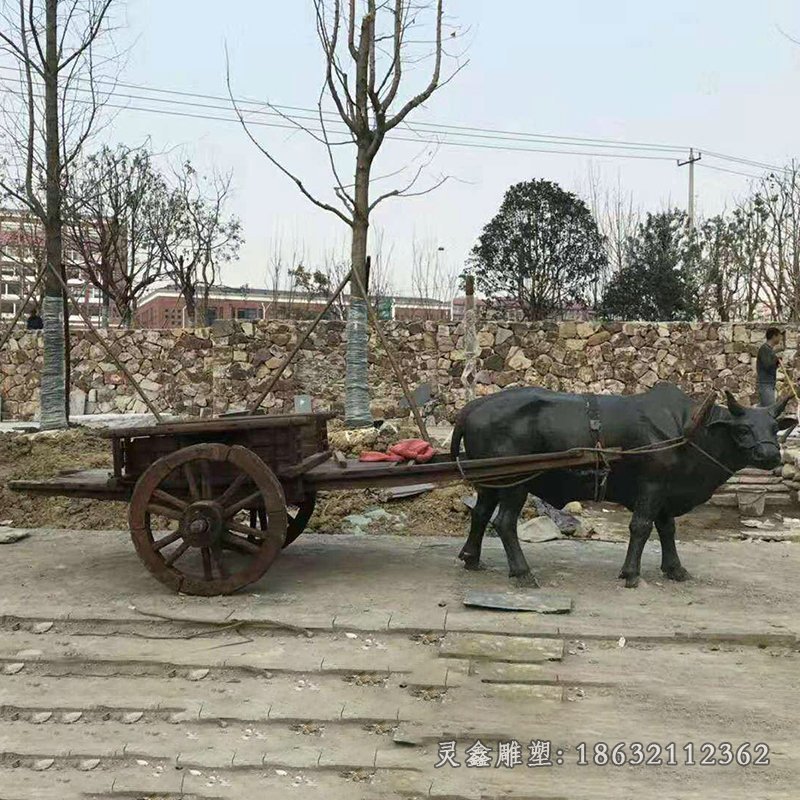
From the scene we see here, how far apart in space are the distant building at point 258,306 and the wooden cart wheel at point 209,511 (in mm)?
14750

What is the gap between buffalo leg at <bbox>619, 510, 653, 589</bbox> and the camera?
5.57m

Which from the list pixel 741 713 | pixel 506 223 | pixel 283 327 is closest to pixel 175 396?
pixel 283 327

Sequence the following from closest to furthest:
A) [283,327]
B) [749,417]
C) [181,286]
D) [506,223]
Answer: [749,417] → [283,327] → [506,223] → [181,286]

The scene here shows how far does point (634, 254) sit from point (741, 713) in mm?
20680

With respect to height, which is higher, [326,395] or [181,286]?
[181,286]

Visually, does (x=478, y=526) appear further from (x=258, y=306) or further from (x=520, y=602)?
(x=258, y=306)

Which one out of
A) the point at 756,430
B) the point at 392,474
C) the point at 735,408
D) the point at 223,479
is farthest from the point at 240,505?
the point at 756,430

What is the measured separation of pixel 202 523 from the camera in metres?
5.30

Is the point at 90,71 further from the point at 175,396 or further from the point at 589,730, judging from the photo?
the point at 589,730

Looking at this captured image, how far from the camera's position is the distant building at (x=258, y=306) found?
29.5 meters

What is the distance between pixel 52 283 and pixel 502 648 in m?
8.74

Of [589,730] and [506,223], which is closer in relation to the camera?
[589,730]

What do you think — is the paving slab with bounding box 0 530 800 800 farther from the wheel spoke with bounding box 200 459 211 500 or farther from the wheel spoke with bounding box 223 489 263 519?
the wheel spoke with bounding box 200 459 211 500

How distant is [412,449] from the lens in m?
5.95
